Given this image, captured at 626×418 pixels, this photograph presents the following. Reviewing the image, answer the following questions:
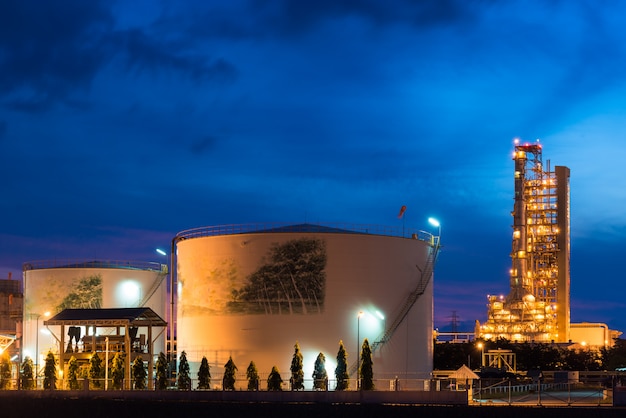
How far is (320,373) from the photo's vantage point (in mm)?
70250

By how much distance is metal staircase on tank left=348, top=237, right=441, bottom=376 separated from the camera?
75000 mm

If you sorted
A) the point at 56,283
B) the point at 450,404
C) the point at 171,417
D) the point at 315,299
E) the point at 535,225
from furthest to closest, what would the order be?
the point at 535,225 → the point at 56,283 → the point at 315,299 → the point at 450,404 → the point at 171,417

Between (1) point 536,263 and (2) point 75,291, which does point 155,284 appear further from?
(1) point 536,263

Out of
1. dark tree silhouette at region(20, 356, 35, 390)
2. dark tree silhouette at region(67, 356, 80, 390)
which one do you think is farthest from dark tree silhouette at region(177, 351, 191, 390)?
dark tree silhouette at region(20, 356, 35, 390)

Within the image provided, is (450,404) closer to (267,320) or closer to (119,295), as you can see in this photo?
(267,320)

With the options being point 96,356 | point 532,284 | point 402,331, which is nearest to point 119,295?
point 96,356

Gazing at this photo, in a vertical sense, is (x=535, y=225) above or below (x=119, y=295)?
above

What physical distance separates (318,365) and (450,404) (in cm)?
1391

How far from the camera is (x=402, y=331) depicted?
251 feet

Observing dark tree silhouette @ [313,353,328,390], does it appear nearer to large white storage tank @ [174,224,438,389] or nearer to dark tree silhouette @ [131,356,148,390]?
large white storage tank @ [174,224,438,389]

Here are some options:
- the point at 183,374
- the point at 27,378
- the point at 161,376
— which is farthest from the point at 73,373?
the point at 183,374

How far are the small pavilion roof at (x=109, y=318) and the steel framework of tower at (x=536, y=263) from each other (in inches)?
2592

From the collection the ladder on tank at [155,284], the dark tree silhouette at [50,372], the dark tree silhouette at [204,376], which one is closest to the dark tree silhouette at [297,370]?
the dark tree silhouette at [204,376]

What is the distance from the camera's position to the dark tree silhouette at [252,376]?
70312mm
